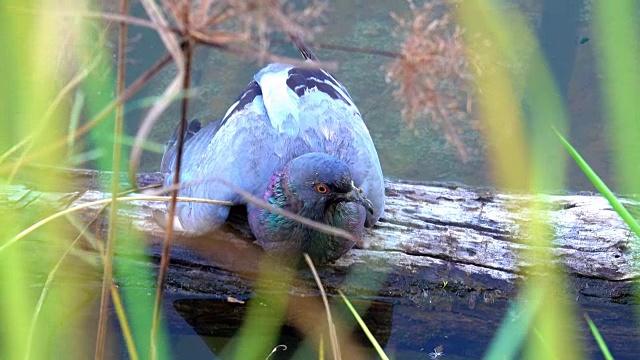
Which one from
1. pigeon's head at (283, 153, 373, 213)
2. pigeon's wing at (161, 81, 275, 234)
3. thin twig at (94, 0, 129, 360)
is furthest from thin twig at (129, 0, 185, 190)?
pigeon's wing at (161, 81, 275, 234)

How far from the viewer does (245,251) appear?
311cm

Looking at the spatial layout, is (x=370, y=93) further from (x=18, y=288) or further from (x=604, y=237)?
(x=18, y=288)

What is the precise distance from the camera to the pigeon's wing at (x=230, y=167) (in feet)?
9.71

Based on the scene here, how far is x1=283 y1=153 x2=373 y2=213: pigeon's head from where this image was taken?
2764mm

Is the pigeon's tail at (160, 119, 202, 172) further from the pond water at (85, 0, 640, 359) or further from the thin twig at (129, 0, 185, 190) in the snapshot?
the thin twig at (129, 0, 185, 190)

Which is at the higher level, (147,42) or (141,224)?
(147,42)

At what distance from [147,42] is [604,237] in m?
2.99

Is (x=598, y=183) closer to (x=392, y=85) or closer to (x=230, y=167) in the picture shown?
(x=230, y=167)

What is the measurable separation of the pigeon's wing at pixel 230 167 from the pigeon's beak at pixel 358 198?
A: 0.39 m

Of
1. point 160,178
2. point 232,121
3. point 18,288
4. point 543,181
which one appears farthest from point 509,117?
point 160,178

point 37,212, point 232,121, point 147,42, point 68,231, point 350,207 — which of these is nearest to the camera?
point 37,212

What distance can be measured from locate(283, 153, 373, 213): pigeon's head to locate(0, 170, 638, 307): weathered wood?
40 cm

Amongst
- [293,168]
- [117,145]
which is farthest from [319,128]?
[117,145]

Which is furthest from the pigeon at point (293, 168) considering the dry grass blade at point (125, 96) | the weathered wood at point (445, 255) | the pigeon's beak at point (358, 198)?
the dry grass blade at point (125, 96)
